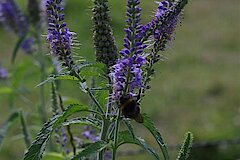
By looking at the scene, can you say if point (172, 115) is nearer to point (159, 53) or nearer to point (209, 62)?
point (209, 62)

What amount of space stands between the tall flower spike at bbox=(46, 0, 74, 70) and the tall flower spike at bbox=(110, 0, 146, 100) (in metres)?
0.12

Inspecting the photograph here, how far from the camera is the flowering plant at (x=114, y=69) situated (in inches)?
42.9

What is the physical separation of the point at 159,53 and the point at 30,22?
137 cm

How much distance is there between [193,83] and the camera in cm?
603

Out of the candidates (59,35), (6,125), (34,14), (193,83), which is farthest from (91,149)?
(193,83)

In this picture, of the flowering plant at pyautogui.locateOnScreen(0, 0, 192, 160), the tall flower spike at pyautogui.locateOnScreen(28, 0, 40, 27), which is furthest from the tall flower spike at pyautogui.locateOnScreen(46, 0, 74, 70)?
the tall flower spike at pyautogui.locateOnScreen(28, 0, 40, 27)

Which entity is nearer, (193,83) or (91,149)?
(91,149)

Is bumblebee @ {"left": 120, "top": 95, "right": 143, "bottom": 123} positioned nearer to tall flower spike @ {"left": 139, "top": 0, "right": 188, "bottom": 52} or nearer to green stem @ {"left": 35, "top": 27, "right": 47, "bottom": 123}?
tall flower spike @ {"left": 139, "top": 0, "right": 188, "bottom": 52}

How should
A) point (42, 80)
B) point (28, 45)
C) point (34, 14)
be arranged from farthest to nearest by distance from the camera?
point (28, 45) → point (34, 14) → point (42, 80)

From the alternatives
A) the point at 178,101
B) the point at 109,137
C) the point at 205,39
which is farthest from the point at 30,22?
the point at 205,39

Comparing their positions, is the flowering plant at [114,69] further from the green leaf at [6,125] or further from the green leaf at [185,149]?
the green leaf at [6,125]

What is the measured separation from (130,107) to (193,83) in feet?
16.3

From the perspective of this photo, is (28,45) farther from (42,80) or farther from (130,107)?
(130,107)

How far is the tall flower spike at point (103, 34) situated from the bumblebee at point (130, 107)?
0.13 m
